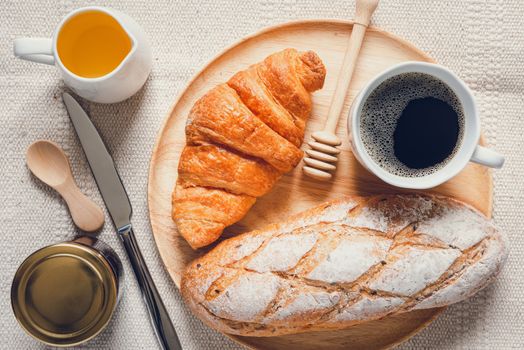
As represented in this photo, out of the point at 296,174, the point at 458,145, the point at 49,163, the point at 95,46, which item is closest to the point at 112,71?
the point at 95,46

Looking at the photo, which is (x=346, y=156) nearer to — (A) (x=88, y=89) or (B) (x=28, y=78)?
(A) (x=88, y=89)

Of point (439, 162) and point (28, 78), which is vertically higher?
point (439, 162)

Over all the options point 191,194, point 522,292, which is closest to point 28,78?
point 191,194

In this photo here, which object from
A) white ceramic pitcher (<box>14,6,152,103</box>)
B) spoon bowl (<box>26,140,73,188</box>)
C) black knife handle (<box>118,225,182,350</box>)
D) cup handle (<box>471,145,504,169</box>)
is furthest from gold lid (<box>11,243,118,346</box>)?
cup handle (<box>471,145,504,169</box>)

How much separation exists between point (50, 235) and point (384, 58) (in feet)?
3.30

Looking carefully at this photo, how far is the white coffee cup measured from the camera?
1.22 metres

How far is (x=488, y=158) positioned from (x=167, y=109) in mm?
812

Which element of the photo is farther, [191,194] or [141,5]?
[141,5]

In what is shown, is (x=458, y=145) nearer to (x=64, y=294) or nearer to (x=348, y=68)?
(x=348, y=68)

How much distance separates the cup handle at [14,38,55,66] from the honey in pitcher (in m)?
0.04

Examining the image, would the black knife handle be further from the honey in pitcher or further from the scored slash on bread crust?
the honey in pitcher

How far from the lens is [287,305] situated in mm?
1291

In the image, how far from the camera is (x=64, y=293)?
132 cm

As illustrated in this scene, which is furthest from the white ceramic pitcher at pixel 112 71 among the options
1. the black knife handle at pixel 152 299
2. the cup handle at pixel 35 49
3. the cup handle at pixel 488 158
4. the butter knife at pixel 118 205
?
the cup handle at pixel 488 158
